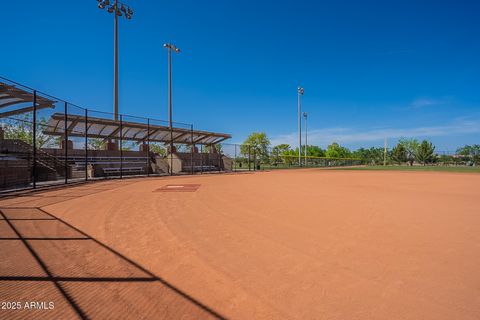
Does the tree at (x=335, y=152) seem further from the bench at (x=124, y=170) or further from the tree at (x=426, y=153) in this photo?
the bench at (x=124, y=170)

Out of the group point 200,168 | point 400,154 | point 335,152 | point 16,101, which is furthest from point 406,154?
point 16,101

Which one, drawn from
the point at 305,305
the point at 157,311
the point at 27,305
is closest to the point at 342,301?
the point at 305,305

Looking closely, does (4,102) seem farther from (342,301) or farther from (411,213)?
(411,213)

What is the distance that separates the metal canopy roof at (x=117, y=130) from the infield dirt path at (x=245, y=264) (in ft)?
47.7

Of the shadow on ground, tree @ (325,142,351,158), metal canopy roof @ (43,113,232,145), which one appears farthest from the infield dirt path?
tree @ (325,142,351,158)

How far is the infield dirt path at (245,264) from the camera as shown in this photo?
8.46ft

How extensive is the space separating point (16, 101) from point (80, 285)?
15.1 meters

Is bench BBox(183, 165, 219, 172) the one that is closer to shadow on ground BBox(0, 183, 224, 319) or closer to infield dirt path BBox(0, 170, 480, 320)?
infield dirt path BBox(0, 170, 480, 320)

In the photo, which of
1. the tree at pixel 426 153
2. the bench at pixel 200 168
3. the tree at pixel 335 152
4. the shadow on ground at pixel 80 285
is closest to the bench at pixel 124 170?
the bench at pixel 200 168

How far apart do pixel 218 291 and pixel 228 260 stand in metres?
0.86

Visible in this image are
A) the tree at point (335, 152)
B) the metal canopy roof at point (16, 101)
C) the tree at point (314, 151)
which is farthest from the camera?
the tree at point (335, 152)

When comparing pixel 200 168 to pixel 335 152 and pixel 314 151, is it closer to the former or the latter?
pixel 314 151

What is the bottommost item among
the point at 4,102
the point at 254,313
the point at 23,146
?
the point at 254,313

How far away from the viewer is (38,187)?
39.7 feet
